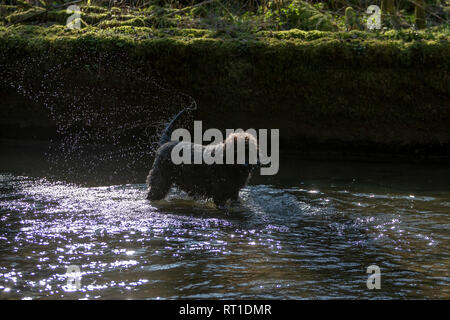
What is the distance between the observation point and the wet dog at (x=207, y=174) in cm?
667

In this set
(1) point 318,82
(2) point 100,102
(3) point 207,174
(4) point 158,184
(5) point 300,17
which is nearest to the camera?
(3) point 207,174

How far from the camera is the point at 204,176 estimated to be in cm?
704

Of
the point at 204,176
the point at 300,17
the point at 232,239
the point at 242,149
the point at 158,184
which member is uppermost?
the point at 300,17

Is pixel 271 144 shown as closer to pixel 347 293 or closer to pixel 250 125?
pixel 250 125

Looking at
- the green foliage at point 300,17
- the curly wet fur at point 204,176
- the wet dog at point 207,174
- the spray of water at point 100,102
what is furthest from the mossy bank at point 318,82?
the curly wet fur at point 204,176

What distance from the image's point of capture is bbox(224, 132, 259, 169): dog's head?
660 cm

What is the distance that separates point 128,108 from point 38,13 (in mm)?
3905

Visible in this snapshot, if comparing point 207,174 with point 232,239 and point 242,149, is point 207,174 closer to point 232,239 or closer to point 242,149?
point 242,149

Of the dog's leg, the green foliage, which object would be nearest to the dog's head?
the dog's leg

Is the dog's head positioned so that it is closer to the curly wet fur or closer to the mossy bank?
the curly wet fur

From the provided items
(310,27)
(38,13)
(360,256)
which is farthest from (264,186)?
(38,13)

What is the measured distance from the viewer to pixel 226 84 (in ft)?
33.0

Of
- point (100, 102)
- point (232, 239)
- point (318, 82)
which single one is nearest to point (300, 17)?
point (318, 82)

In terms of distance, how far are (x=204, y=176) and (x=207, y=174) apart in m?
0.06
